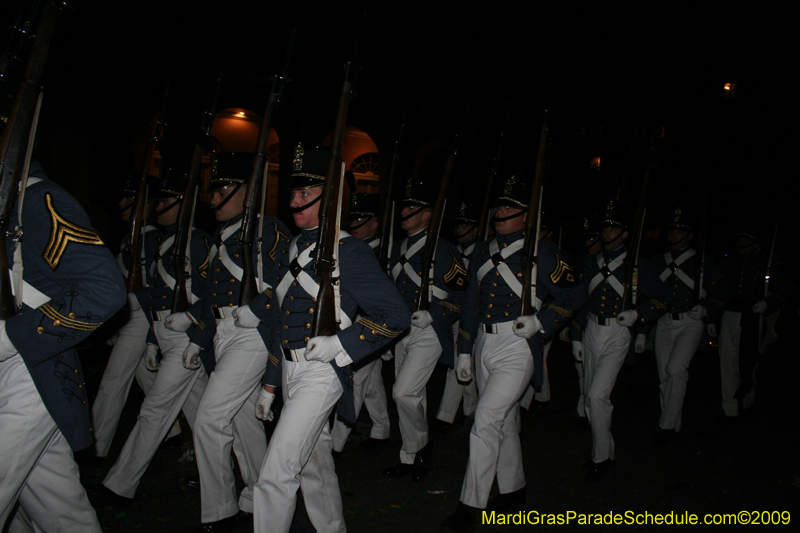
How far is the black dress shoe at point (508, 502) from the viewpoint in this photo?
4035 millimetres

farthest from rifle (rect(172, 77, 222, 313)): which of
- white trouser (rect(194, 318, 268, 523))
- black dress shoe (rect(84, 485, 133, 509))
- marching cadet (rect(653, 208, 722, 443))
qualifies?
marching cadet (rect(653, 208, 722, 443))

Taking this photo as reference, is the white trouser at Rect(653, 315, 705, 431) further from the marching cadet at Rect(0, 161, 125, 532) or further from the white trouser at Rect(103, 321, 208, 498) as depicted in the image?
the marching cadet at Rect(0, 161, 125, 532)

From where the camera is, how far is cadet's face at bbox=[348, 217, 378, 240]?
20.9 ft

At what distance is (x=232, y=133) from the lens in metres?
14.6

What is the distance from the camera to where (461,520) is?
3.72 m

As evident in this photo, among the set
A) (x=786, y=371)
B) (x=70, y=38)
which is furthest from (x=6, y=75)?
(x=786, y=371)

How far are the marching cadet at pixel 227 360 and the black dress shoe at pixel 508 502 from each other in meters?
1.76

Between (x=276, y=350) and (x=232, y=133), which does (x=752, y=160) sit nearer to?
(x=232, y=133)

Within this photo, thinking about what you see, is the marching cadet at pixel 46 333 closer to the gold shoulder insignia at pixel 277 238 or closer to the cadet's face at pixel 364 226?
the gold shoulder insignia at pixel 277 238

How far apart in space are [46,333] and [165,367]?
7.27 feet

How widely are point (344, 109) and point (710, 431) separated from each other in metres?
5.61

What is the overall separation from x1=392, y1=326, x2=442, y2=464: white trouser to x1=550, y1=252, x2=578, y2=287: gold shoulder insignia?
147cm

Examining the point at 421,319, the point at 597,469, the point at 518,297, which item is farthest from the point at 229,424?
the point at 597,469

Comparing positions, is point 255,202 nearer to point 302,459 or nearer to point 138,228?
point 138,228
